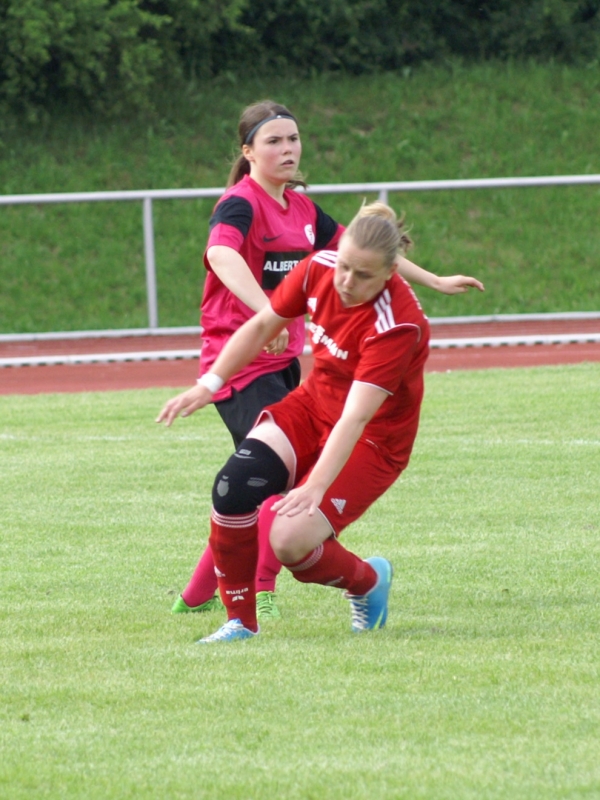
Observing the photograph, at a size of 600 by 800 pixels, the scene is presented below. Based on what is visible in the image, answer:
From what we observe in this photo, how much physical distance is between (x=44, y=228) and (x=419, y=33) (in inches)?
494

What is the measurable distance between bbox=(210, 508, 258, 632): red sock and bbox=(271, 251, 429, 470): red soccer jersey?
19.6 inches

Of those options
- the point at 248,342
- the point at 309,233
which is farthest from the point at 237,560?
the point at 309,233

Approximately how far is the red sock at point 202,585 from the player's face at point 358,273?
1.37 metres

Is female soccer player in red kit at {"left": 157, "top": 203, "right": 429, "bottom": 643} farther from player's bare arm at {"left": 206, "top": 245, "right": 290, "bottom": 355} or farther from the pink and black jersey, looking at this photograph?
the pink and black jersey

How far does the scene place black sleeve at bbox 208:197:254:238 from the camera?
17.5ft

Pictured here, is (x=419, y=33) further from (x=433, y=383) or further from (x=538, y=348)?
(x=433, y=383)

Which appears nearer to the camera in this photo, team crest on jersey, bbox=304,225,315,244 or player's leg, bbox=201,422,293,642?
player's leg, bbox=201,422,293,642

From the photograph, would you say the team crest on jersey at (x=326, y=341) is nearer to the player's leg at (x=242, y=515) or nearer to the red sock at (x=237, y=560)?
the player's leg at (x=242, y=515)

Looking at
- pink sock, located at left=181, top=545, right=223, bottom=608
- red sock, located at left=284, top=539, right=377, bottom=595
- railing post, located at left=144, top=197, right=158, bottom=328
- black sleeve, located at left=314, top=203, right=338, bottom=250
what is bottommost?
railing post, located at left=144, top=197, right=158, bottom=328

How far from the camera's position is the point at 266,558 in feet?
17.7

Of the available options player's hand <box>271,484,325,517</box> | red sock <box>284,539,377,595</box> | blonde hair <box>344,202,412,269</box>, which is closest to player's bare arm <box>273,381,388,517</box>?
player's hand <box>271,484,325,517</box>

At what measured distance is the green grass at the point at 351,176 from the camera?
1828cm

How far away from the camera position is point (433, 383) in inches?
502

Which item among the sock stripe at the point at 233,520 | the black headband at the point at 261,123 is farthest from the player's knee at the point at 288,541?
the black headband at the point at 261,123
